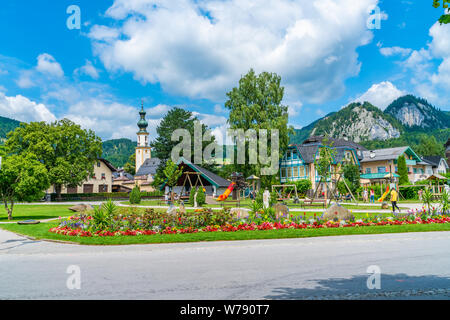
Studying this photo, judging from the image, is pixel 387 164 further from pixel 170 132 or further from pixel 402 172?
pixel 170 132

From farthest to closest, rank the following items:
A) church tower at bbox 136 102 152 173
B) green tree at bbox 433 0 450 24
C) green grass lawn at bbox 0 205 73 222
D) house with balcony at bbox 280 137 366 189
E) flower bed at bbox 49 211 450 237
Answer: church tower at bbox 136 102 152 173, house with balcony at bbox 280 137 366 189, green grass lawn at bbox 0 205 73 222, flower bed at bbox 49 211 450 237, green tree at bbox 433 0 450 24

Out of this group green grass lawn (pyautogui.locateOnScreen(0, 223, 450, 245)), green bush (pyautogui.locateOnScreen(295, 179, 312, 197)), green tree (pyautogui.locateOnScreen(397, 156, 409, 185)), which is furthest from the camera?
green tree (pyautogui.locateOnScreen(397, 156, 409, 185))

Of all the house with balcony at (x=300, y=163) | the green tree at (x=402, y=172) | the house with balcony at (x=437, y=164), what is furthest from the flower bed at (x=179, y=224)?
the house with balcony at (x=437, y=164)

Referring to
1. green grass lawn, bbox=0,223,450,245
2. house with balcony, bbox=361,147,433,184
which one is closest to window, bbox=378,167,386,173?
house with balcony, bbox=361,147,433,184

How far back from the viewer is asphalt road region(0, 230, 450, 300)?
5884 mm

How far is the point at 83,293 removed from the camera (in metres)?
5.95

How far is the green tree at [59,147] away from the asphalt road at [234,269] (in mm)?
44569

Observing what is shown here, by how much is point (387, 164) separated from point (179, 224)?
60437 mm

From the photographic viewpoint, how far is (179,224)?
1487 centimetres

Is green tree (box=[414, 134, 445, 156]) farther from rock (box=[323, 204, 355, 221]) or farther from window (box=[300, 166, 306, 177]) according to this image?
rock (box=[323, 204, 355, 221])

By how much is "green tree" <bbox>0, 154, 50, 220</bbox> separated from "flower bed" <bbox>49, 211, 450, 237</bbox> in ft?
22.6

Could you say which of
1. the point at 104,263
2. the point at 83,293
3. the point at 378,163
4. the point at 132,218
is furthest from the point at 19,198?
the point at 378,163
